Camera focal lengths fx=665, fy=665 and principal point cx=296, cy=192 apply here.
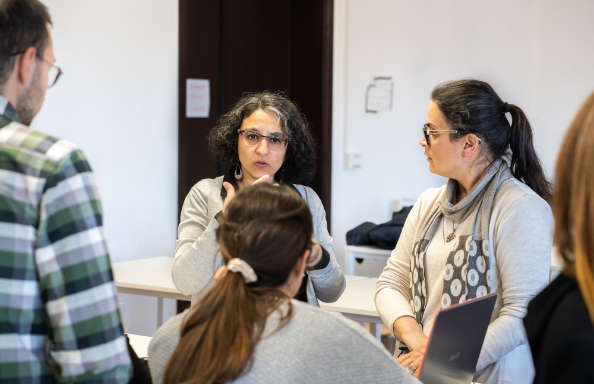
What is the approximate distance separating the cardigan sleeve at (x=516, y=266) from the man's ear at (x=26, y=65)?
4.03ft

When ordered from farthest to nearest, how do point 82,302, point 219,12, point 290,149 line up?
point 219,12 < point 290,149 < point 82,302

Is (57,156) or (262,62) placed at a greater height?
(262,62)

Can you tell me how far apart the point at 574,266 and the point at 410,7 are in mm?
3833

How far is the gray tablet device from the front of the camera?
4.29 ft

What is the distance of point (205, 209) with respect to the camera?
1955mm

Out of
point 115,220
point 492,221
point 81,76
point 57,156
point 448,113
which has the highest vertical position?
point 81,76

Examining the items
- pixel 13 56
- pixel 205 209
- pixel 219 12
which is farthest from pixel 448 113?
pixel 219 12

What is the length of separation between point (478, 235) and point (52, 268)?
118cm

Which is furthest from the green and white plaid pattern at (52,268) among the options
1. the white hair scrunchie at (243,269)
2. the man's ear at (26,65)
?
the white hair scrunchie at (243,269)

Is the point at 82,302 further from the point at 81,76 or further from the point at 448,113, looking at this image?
the point at 81,76

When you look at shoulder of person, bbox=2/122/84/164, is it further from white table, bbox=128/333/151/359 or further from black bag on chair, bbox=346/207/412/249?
black bag on chair, bbox=346/207/412/249

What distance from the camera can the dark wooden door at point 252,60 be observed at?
157 inches

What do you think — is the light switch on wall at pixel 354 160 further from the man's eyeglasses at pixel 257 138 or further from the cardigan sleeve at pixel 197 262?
the cardigan sleeve at pixel 197 262

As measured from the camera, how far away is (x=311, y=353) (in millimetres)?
1136
